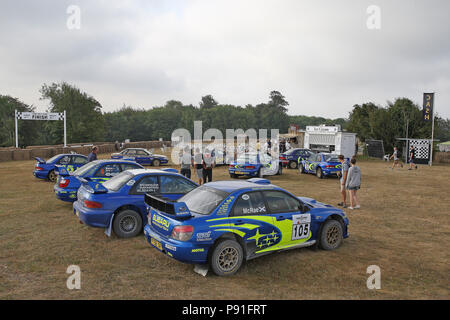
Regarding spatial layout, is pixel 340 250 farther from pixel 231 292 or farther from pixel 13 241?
pixel 13 241

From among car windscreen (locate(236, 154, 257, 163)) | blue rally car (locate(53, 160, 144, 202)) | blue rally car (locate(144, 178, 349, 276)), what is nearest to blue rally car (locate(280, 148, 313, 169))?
car windscreen (locate(236, 154, 257, 163))

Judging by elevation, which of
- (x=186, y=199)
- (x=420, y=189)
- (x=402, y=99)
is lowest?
(x=420, y=189)

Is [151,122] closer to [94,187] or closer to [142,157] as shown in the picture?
[142,157]

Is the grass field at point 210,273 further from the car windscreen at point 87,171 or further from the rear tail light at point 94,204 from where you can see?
the car windscreen at point 87,171

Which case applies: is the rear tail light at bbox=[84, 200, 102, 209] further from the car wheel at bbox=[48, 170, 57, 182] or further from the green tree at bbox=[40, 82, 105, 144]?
the green tree at bbox=[40, 82, 105, 144]

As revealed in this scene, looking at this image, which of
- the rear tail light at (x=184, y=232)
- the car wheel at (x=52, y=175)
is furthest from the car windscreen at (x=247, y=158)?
the rear tail light at (x=184, y=232)

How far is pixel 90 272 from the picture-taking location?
18.6ft

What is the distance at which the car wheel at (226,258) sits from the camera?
5434 mm

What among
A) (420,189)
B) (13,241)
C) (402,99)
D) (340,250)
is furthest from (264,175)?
(402,99)

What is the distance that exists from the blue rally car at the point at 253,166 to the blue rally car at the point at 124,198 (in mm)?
9799

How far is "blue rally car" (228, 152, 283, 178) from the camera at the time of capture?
17875mm

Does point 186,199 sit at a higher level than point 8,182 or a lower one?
higher

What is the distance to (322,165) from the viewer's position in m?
18.8
